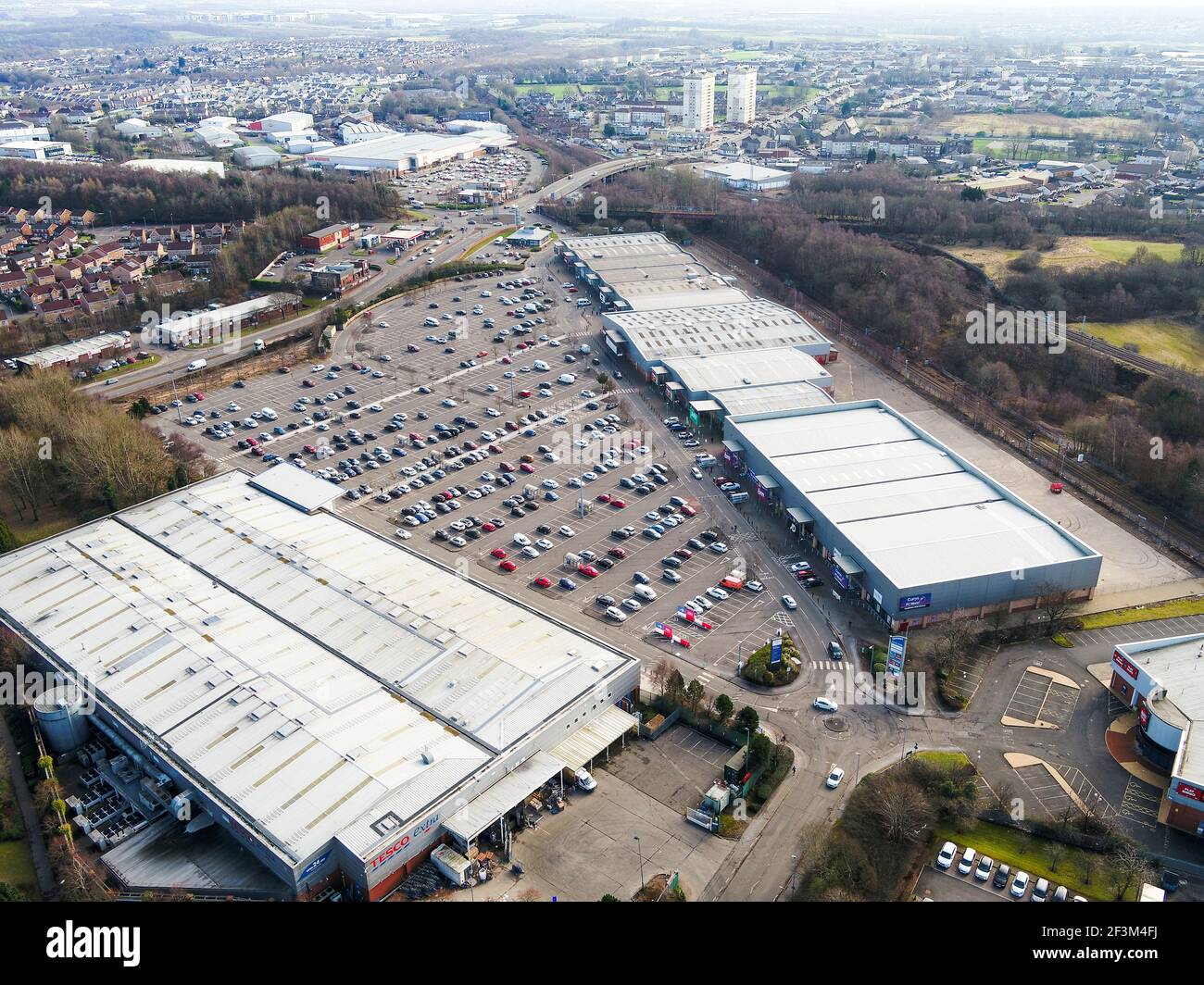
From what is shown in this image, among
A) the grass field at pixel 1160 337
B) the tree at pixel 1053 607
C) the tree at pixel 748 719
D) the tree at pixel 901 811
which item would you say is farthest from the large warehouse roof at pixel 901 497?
the grass field at pixel 1160 337

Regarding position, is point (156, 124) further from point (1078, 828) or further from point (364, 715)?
point (1078, 828)

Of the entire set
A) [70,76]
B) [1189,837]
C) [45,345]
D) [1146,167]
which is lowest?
[1189,837]

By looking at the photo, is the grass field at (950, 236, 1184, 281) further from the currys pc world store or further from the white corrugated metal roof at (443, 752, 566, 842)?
the white corrugated metal roof at (443, 752, 566, 842)

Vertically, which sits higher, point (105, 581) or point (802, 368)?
point (802, 368)

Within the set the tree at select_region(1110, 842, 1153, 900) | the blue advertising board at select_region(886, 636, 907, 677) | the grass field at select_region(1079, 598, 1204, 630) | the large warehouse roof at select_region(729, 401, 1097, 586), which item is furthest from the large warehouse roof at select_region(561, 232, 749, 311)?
the tree at select_region(1110, 842, 1153, 900)

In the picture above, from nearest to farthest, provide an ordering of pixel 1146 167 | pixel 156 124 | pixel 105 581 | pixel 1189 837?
pixel 1189 837
pixel 105 581
pixel 1146 167
pixel 156 124

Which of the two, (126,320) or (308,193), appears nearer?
(126,320)
